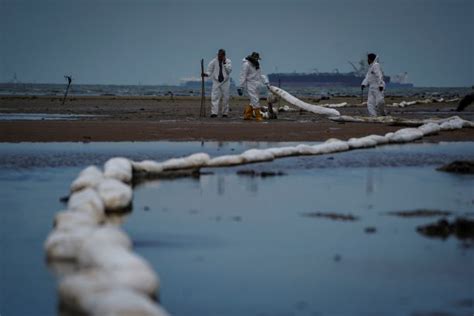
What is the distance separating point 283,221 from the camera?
9.62m

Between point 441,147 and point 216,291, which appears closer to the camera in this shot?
point 216,291

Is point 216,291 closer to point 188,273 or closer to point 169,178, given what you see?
point 188,273

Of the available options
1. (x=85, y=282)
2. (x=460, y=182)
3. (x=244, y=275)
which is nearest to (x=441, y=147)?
(x=460, y=182)

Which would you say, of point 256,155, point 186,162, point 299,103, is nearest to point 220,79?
point 299,103

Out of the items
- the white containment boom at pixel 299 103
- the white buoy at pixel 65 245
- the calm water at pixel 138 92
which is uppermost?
the white buoy at pixel 65 245

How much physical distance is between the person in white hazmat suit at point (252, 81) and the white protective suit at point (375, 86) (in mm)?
Answer: 2945

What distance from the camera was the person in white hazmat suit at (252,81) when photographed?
93.3 feet

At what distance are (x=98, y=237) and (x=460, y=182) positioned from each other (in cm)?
681

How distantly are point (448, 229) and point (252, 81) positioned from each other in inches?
791

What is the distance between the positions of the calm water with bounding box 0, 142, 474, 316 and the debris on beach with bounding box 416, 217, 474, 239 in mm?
148

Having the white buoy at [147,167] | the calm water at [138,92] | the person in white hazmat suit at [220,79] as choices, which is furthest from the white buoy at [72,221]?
the calm water at [138,92]

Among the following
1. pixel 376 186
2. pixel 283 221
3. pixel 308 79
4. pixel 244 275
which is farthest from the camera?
pixel 308 79

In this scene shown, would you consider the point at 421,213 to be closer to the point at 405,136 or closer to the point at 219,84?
the point at 405,136

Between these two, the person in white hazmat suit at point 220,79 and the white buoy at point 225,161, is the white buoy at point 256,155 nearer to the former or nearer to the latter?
the white buoy at point 225,161
